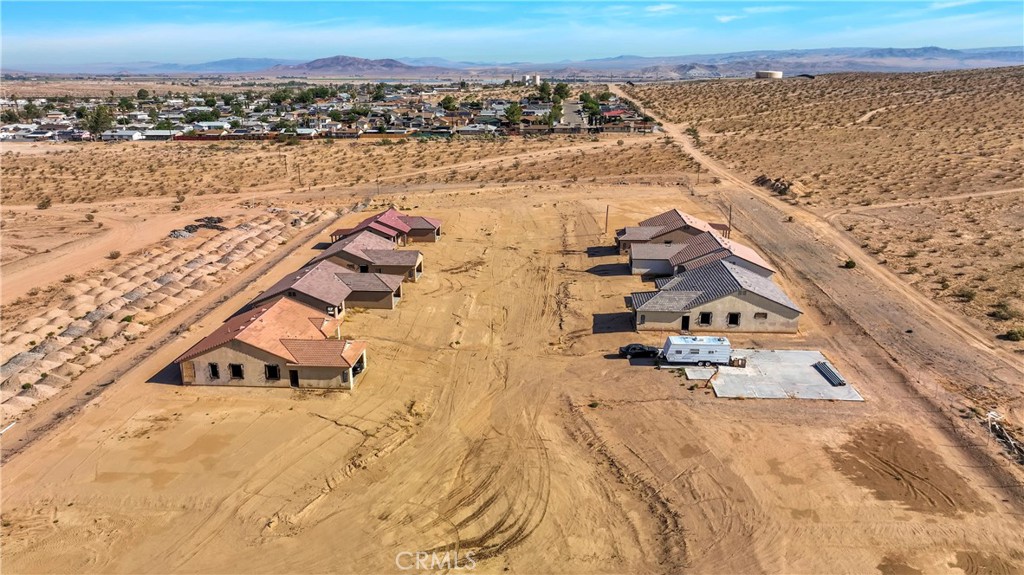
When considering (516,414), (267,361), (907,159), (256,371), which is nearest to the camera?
(516,414)

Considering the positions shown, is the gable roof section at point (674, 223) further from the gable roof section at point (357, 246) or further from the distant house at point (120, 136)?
the distant house at point (120, 136)

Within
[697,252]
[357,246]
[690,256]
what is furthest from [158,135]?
[697,252]

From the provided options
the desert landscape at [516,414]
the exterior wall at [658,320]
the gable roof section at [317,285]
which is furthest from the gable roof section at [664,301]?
the gable roof section at [317,285]

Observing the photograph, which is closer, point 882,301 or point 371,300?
point 371,300

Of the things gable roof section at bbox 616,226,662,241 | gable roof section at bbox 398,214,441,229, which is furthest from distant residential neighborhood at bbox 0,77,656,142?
gable roof section at bbox 616,226,662,241

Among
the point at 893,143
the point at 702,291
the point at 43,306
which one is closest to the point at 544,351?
the point at 702,291

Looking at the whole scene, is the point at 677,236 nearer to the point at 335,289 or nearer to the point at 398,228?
the point at 398,228
